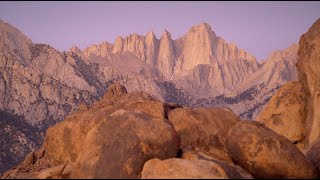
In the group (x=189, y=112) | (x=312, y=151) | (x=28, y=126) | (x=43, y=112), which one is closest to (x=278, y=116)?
(x=312, y=151)

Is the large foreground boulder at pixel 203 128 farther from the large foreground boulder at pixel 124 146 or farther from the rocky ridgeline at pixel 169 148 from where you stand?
the large foreground boulder at pixel 124 146

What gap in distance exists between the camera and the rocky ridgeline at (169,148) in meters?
14.0

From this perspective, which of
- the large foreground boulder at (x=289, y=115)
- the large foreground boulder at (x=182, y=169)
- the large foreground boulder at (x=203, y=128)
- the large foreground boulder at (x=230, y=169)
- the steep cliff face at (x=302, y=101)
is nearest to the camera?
the large foreground boulder at (x=182, y=169)

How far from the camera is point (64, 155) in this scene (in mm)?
20094

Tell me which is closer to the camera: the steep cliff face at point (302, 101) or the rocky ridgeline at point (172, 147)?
the rocky ridgeline at point (172, 147)

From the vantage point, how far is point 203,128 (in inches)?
758

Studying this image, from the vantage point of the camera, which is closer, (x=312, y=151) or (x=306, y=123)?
(x=312, y=151)

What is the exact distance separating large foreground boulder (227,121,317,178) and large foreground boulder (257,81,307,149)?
8.94m

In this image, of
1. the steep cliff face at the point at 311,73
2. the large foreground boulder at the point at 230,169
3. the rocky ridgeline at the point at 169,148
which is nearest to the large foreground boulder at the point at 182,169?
the rocky ridgeline at the point at 169,148

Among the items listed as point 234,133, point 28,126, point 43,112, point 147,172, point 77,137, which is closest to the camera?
point 147,172

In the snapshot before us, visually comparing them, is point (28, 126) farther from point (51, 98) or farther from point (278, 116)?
point (278, 116)

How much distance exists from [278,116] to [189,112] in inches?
344

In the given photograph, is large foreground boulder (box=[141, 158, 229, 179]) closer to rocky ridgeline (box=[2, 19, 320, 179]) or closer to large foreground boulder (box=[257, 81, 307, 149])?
rocky ridgeline (box=[2, 19, 320, 179])

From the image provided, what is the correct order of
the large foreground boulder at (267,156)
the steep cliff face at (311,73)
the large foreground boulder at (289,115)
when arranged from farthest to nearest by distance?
the large foreground boulder at (289,115)
the steep cliff face at (311,73)
the large foreground boulder at (267,156)
